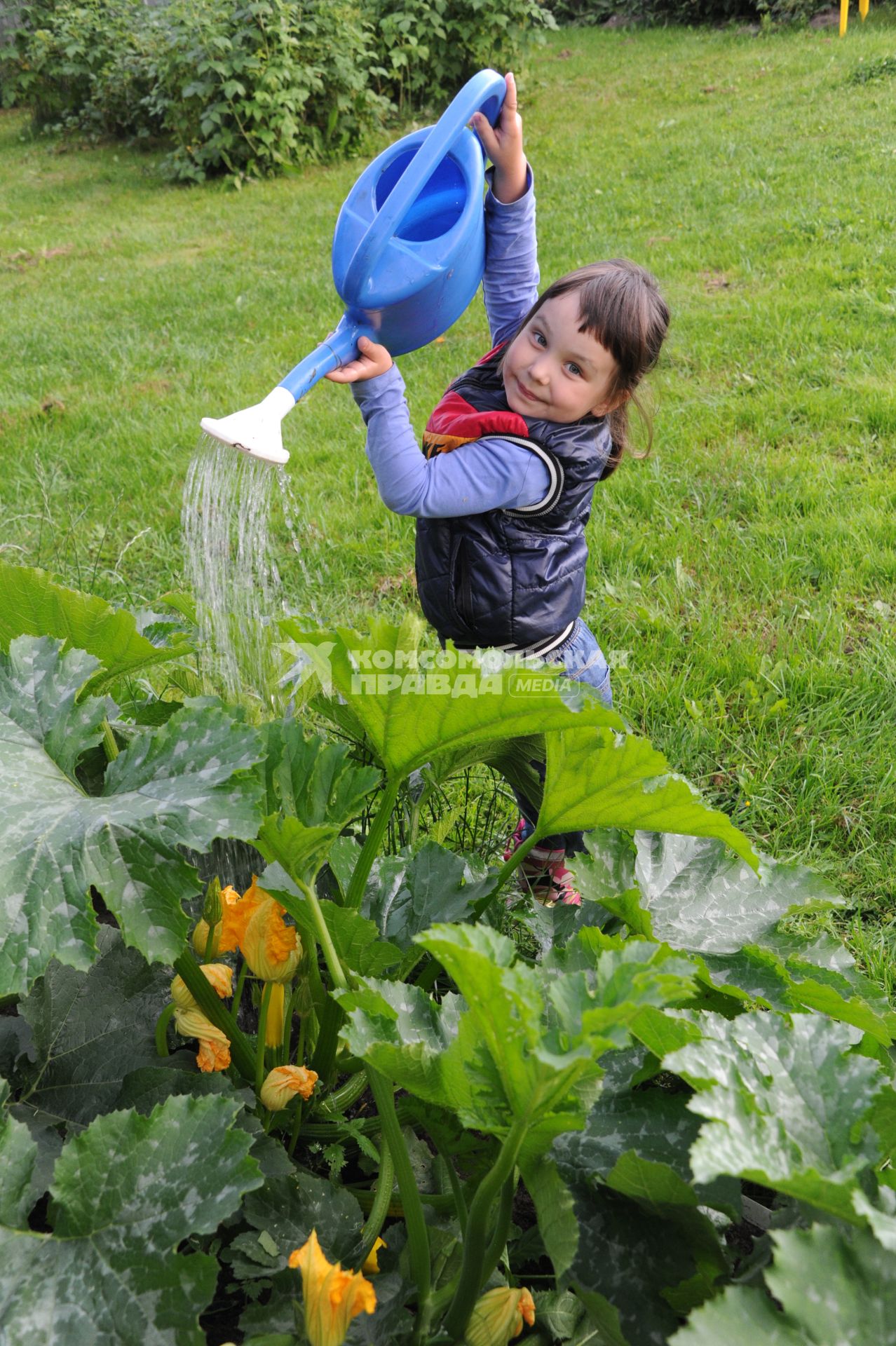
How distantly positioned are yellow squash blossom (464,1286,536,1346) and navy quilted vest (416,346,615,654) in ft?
4.01

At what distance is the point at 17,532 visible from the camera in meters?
3.41

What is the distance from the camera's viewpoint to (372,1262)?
3.19ft

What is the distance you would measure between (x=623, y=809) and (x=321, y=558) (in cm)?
233

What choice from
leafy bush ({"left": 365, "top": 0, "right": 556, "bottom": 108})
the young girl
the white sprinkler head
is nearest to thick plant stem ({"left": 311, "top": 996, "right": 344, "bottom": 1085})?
the white sprinkler head

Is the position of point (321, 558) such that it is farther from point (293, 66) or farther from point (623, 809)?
point (293, 66)

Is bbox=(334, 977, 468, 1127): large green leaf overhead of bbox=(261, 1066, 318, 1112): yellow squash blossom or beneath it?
overhead

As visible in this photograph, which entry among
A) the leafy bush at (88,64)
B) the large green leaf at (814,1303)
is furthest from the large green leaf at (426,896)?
the leafy bush at (88,64)

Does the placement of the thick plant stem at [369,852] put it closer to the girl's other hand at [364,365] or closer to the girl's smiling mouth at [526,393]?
the girl's other hand at [364,365]

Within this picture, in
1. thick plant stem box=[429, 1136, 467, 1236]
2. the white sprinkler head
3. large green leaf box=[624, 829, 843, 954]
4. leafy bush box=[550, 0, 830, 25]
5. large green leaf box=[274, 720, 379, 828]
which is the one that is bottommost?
thick plant stem box=[429, 1136, 467, 1236]

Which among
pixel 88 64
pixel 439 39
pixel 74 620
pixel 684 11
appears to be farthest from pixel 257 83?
pixel 74 620

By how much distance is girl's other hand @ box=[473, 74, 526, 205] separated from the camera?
186 centimetres

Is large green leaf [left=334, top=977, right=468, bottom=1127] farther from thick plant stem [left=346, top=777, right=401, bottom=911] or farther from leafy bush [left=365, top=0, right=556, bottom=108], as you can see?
leafy bush [left=365, top=0, right=556, bottom=108]

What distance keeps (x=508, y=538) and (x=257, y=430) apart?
0.68m

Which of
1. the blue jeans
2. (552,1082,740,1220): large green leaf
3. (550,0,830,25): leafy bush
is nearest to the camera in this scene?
(552,1082,740,1220): large green leaf
